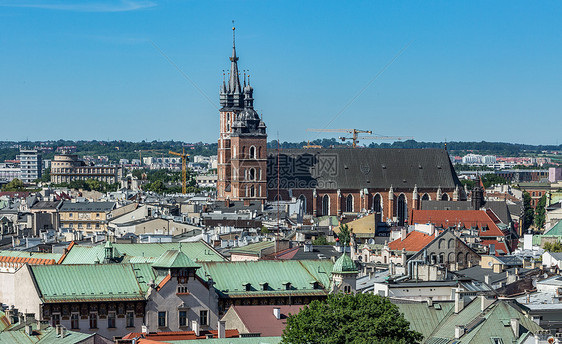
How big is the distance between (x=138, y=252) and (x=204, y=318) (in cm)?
1266

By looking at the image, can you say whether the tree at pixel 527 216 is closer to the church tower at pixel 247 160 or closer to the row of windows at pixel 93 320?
the church tower at pixel 247 160

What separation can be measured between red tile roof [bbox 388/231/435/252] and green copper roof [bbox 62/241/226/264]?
61.5 ft

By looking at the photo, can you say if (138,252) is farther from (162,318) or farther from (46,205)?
(46,205)

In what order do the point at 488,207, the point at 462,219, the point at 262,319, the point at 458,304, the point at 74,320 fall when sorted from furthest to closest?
the point at 488,207, the point at 462,219, the point at 74,320, the point at 262,319, the point at 458,304

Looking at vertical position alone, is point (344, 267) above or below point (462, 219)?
above

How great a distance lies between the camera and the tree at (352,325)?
48000mm

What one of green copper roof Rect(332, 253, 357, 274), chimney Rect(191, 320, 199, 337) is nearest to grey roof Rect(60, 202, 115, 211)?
green copper roof Rect(332, 253, 357, 274)

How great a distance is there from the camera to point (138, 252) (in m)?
71.7

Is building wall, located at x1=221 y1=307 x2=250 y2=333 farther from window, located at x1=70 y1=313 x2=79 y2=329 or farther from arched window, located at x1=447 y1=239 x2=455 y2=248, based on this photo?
arched window, located at x1=447 y1=239 x2=455 y2=248

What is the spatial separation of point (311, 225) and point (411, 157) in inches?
1907

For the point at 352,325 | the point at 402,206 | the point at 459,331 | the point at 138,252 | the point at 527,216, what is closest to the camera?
the point at 352,325

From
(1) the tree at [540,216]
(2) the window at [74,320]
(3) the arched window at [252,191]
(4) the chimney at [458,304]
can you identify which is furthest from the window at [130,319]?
(1) the tree at [540,216]

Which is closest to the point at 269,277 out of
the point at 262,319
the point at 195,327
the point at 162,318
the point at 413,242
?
the point at 262,319

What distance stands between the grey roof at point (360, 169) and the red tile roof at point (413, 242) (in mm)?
68627
